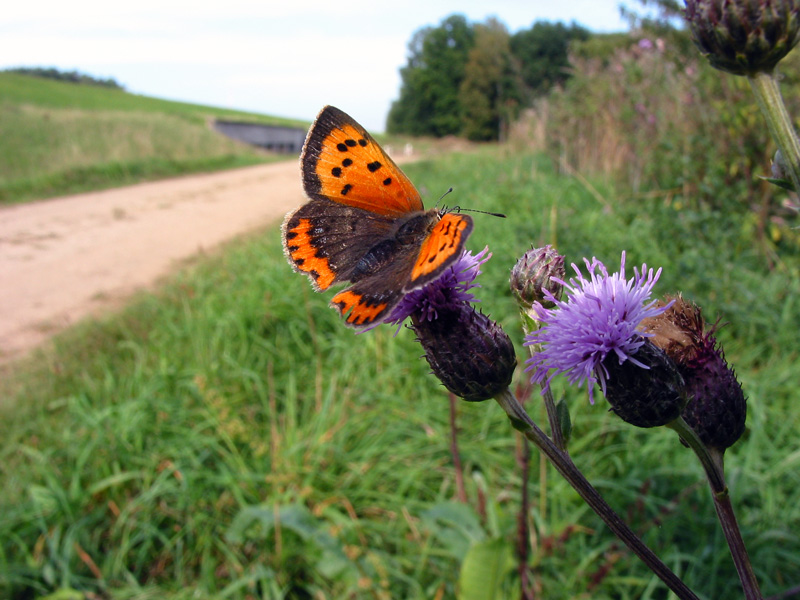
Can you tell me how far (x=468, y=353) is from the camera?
3.83 ft

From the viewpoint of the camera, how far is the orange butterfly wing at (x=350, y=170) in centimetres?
172

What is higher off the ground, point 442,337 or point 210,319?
point 442,337

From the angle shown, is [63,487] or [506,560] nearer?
[506,560]

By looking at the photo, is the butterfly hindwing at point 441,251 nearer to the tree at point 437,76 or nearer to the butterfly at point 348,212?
the butterfly at point 348,212

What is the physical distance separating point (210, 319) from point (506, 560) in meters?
3.76

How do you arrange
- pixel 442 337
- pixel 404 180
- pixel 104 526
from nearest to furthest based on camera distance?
pixel 442 337, pixel 404 180, pixel 104 526

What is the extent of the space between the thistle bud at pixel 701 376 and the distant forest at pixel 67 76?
64.3 m

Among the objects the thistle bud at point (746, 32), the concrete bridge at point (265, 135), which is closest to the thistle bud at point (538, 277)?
the thistle bud at point (746, 32)

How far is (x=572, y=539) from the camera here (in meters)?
2.86

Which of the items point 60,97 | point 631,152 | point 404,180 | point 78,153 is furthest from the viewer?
point 60,97

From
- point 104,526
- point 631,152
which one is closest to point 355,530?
point 104,526

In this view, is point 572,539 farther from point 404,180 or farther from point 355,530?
point 404,180

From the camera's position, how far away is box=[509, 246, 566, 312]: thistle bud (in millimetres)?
1206

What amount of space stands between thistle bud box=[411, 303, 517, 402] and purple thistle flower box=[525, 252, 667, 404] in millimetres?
95
